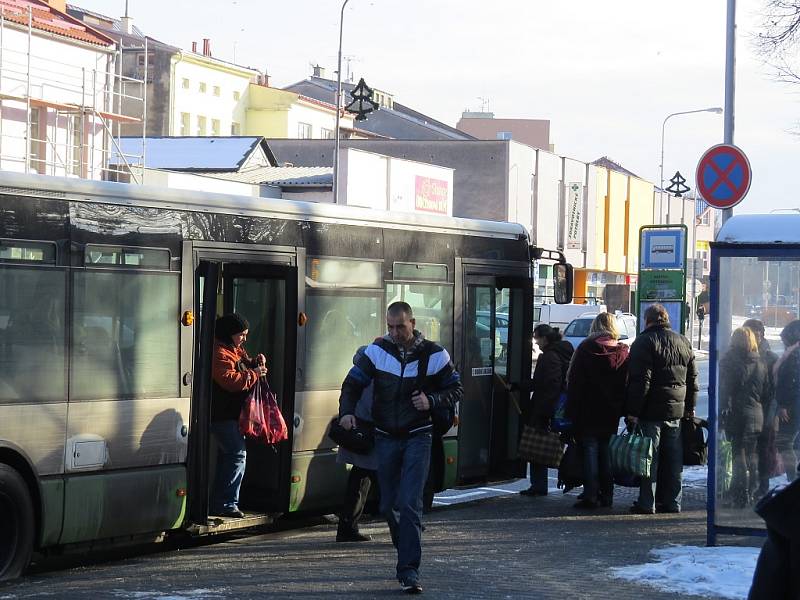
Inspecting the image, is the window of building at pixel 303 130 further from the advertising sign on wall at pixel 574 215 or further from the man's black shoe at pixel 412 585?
the man's black shoe at pixel 412 585

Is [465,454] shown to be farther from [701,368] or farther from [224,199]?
[701,368]

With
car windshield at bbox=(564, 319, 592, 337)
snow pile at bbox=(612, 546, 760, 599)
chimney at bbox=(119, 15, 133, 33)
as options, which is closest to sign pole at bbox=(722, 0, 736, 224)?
snow pile at bbox=(612, 546, 760, 599)

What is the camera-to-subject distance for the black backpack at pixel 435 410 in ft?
28.2

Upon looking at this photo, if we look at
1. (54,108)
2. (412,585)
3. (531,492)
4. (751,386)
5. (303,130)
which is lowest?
(531,492)

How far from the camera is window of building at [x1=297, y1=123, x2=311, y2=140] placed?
7744cm

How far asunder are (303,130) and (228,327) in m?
69.3

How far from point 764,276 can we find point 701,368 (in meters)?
32.9

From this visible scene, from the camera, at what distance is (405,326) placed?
865cm

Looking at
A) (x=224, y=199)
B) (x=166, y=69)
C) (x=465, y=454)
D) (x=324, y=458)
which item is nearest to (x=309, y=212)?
(x=224, y=199)

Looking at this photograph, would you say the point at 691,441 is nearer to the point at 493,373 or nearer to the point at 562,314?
the point at 493,373

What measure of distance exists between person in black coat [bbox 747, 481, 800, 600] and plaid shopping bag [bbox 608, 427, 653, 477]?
903cm

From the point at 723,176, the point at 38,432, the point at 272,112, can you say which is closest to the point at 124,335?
the point at 38,432

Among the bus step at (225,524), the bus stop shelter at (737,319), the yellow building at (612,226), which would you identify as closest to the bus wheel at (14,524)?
the bus step at (225,524)

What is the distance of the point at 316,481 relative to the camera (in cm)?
1074
